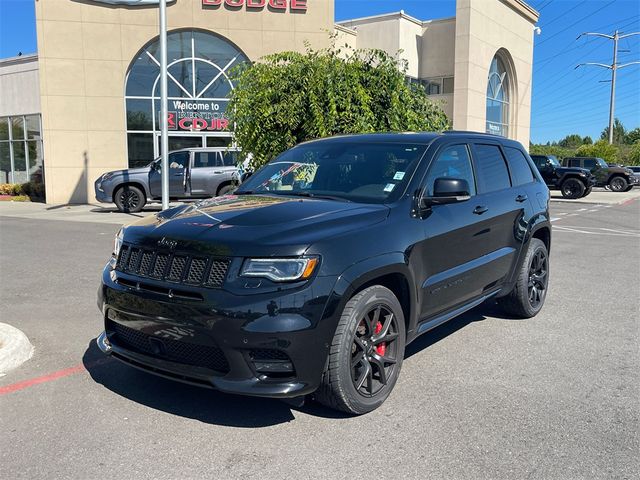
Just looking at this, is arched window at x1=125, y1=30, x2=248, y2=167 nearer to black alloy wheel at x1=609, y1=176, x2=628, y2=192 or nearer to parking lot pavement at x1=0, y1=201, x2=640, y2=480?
parking lot pavement at x1=0, y1=201, x2=640, y2=480

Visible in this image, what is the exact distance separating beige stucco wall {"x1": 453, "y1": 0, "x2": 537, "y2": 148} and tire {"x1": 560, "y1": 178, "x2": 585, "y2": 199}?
5664 mm

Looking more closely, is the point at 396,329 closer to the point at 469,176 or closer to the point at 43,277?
the point at 469,176

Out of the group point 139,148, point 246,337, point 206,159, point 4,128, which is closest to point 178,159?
point 206,159

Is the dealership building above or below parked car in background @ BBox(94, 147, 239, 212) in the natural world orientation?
above

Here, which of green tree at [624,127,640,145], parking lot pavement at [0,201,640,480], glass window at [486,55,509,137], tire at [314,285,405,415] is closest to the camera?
parking lot pavement at [0,201,640,480]

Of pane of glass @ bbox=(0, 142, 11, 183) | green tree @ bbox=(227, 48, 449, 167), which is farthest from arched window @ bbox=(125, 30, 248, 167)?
green tree @ bbox=(227, 48, 449, 167)

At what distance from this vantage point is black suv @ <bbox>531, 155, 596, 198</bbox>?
25812mm

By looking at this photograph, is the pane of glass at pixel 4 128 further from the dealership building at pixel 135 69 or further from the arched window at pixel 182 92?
the arched window at pixel 182 92

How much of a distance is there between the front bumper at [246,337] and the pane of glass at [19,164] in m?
27.3

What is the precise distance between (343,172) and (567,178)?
79.0 feet

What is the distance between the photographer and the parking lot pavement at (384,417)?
3.14 meters

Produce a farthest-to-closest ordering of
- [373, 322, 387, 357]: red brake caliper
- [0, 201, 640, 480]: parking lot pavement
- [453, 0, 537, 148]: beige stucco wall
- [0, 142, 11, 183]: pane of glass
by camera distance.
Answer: [453, 0, 537, 148]: beige stucco wall
[0, 142, 11, 183]: pane of glass
[373, 322, 387, 357]: red brake caliper
[0, 201, 640, 480]: parking lot pavement

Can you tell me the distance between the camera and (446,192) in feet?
13.8

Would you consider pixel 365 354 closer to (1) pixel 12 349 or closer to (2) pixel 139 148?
(1) pixel 12 349
